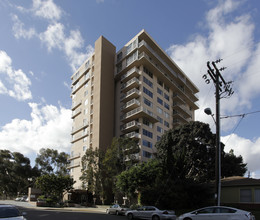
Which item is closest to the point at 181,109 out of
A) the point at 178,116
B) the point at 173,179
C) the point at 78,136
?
the point at 178,116

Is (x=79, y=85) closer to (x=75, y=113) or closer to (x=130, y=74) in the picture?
(x=75, y=113)

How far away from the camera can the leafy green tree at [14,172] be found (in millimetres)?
79438

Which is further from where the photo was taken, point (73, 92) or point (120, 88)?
point (73, 92)

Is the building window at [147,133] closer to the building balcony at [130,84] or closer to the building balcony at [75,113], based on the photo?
the building balcony at [130,84]

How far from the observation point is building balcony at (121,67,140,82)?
5483cm

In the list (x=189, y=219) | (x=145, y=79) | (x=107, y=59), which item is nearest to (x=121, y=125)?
(x=145, y=79)

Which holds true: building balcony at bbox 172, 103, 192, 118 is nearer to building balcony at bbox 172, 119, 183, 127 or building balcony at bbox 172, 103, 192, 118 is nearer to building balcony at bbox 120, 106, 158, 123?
building balcony at bbox 172, 119, 183, 127

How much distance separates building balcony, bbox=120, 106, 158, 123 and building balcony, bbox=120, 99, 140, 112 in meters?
1.00

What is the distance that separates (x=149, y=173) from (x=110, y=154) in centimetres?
1306

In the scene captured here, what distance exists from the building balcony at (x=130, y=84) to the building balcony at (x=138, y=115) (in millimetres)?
5574

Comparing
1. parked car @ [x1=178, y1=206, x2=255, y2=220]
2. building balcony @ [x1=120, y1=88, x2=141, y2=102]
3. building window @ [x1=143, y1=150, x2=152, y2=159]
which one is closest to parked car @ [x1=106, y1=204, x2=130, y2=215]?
parked car @ [x1=178, y1=206, x2=255, y2=220]

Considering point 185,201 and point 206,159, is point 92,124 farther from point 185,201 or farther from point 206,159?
point 185,201

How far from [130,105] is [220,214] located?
4003cm

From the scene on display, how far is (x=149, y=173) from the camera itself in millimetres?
31219
